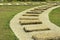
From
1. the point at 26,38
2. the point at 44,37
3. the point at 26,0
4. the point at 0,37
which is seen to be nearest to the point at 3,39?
the point at 0,37

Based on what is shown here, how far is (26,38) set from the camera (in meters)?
3.47

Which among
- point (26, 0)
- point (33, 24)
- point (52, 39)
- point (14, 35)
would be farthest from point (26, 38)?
point (26, 0)

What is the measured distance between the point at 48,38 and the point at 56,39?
0.16m

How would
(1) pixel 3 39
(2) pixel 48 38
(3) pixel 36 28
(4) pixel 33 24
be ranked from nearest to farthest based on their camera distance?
(2) pixel 48 38, (1) pixel 3 39, (3) pixel 36 28, (4) pixel 33 24

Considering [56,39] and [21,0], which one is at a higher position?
[56,39]

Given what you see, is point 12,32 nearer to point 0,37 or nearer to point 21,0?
point 0,37

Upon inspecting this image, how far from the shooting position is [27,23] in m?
4.66

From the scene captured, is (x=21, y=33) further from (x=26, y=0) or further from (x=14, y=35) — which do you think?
(x=26, y=0)

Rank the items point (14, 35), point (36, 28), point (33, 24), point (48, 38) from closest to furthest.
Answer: point (48, 38) < point (14, 35) < point (36, 28) < point (33, 24)

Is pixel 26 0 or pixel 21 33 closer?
pixel 21 33

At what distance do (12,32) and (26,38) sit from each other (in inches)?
20.8

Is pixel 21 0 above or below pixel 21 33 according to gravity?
below

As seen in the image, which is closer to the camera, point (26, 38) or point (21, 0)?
point (26, 38)

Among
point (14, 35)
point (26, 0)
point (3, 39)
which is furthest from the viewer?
point (26, 0)
